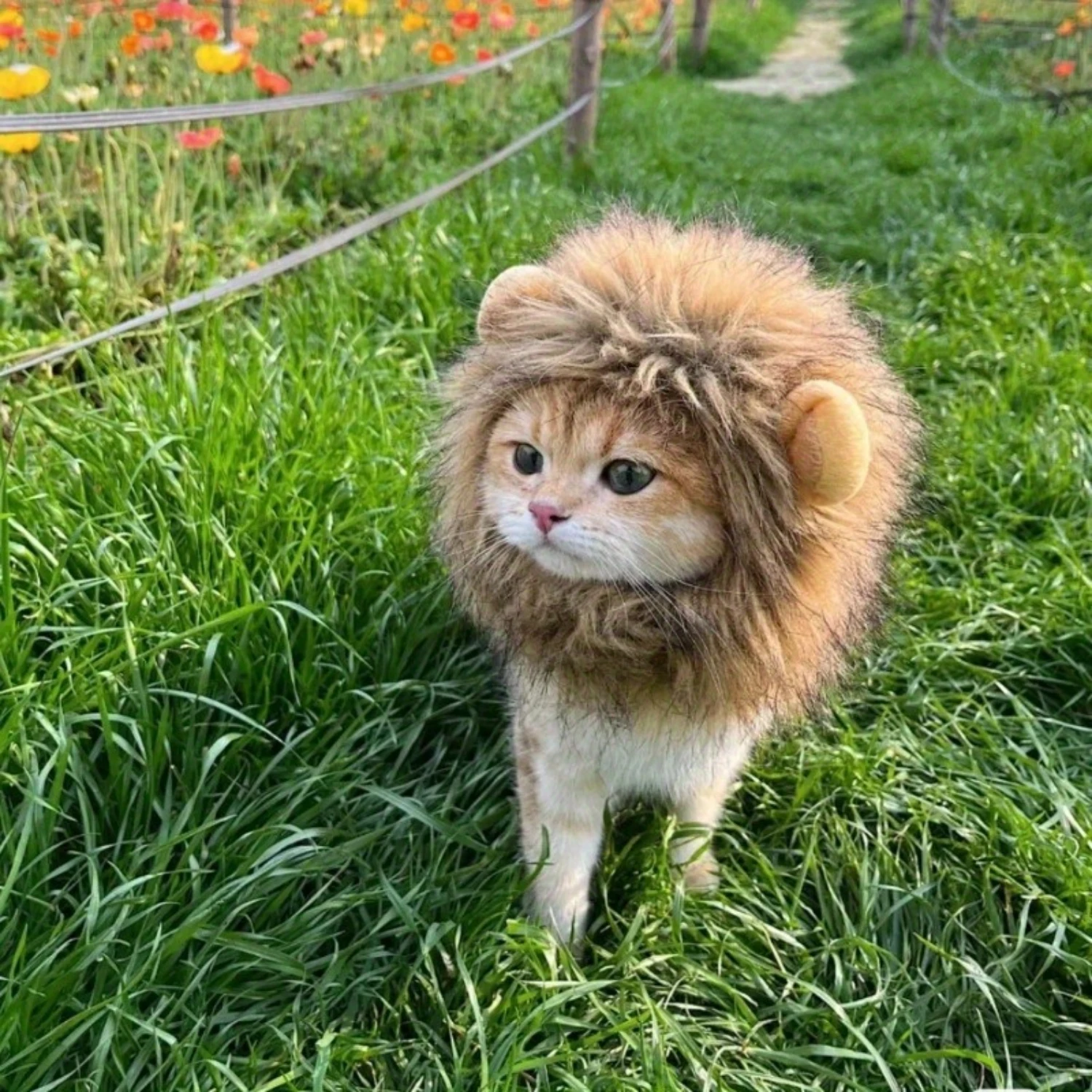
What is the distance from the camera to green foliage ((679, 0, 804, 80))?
10562 millimetres

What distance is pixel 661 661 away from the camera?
5.27 feet

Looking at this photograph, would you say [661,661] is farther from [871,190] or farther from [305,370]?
[871,190]

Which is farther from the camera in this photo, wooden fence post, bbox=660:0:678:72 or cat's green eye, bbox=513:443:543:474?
wooden fence post, bbox=660:0:678:72

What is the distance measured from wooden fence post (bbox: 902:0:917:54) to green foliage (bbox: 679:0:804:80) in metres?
1.48

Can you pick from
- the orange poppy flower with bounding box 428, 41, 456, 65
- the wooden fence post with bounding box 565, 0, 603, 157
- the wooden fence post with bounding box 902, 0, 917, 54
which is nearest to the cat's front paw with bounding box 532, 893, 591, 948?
the orange poppy flower with bounding box 428, 41, 456, 65

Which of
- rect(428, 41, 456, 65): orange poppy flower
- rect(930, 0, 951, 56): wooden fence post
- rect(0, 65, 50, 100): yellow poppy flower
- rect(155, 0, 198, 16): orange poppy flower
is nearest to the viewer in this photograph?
rect(0, 65, 50, 100): yellow poppy flower

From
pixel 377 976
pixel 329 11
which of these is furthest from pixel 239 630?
pixel 329 11

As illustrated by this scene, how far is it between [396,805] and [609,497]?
0.88m

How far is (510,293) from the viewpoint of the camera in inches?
64.2

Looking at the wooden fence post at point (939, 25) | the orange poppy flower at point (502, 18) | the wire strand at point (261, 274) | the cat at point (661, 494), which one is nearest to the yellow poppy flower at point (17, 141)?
the wire strand at point (261, 274)

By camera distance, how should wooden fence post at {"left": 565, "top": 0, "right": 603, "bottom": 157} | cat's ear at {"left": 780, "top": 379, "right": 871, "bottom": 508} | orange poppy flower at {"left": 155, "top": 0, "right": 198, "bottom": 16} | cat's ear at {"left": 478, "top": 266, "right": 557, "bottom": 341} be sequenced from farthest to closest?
1. wooden fence post at {"left": 565, "top": 0, "right": 603, "bottom": 157}
2. orange poppy flower at {"left": 155, "top": 0, "right": 198, "bottom": 16}
3. cat's ear at {"left": 478, "top": 266, "right": 557, "bottom": 341}
4. cat's ear at {"left": 780, "top": 379, "right": 871, "bottom": 508}

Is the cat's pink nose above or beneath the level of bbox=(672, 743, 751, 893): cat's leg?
above

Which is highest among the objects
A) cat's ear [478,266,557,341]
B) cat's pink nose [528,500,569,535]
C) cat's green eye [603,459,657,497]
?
cat's ear [478,266,557,341]

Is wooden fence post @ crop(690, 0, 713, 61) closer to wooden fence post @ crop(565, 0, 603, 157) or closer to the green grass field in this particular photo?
wooden fence post @ crop(565, 0, 603, 157)
